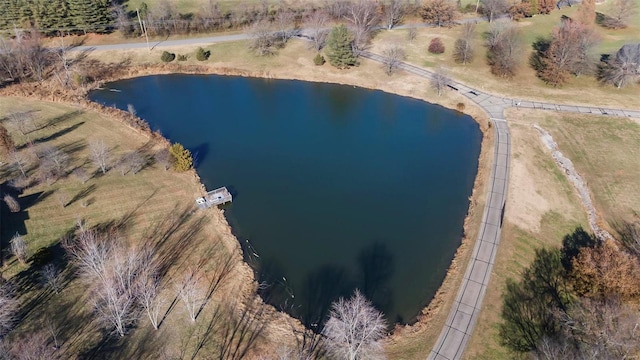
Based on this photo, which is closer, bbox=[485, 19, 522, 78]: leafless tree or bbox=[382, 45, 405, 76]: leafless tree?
bbox=[485, 19, 522, 78]: leafless tree

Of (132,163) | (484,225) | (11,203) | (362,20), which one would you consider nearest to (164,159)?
(132,163)

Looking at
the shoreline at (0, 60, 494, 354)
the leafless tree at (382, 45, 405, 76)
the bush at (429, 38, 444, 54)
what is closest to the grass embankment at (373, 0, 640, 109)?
the bush at (429, 38, 444, 54)

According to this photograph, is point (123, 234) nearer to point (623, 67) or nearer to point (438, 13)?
point (438, 13)

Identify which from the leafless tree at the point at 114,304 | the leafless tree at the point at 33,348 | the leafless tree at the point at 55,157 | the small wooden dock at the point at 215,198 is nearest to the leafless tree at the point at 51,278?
the leafless tree at the point at 114,304

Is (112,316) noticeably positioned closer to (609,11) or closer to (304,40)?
(304,40)

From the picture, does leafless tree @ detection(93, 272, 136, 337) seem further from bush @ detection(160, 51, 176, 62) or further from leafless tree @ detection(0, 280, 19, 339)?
bush @ detection(160, 51, 176, 62)

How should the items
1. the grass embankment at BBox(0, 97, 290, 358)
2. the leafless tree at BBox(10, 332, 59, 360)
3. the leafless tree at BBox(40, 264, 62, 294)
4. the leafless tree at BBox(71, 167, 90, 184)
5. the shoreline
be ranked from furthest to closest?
the leafless tree at BBox(71, 167, 90, 184) → the leafless tree at BBox(40, 264, 62, 294) → the shoreline → the grass embankment at BBox(0, 97, 290, 358) → the leafless tree at BBox(10, 332, 59, 360)

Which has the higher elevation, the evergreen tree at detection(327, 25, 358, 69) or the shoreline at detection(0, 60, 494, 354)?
the evergreen tree at detection(327, 25, 358, 69)
